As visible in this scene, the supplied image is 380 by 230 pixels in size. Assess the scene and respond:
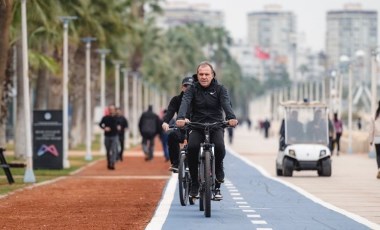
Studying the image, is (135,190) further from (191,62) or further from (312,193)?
(191,62)

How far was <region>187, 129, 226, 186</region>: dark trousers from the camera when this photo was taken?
801 inches

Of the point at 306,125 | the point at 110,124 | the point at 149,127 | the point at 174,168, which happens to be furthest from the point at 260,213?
the point at 149,127

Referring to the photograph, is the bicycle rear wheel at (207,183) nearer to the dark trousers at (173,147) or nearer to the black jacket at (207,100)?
the black jacket at (207,100)

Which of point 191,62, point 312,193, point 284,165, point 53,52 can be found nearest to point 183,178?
point 312,193

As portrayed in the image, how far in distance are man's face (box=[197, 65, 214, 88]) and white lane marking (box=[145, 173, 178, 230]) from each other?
1.92 meters

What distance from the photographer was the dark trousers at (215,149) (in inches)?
801

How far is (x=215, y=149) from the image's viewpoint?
20.4 metres

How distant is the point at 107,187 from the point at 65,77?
1827 centimetres

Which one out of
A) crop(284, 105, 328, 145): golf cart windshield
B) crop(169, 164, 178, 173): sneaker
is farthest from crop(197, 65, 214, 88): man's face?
crop(284, 105, 328, 145): golf cart windshield

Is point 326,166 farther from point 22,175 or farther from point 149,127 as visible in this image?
point 149,127

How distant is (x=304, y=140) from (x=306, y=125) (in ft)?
1.43

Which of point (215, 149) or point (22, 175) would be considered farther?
point (22, 175)

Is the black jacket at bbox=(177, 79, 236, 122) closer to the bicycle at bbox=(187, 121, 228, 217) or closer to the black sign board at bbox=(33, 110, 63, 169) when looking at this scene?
the bicycle at bbox=(187, 121, 228, 217)

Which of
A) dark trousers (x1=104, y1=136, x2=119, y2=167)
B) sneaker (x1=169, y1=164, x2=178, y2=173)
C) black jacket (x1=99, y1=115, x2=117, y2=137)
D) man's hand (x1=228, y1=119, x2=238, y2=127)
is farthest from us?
black jacket (x1=99, y1=115, x2=117, y2=137)
